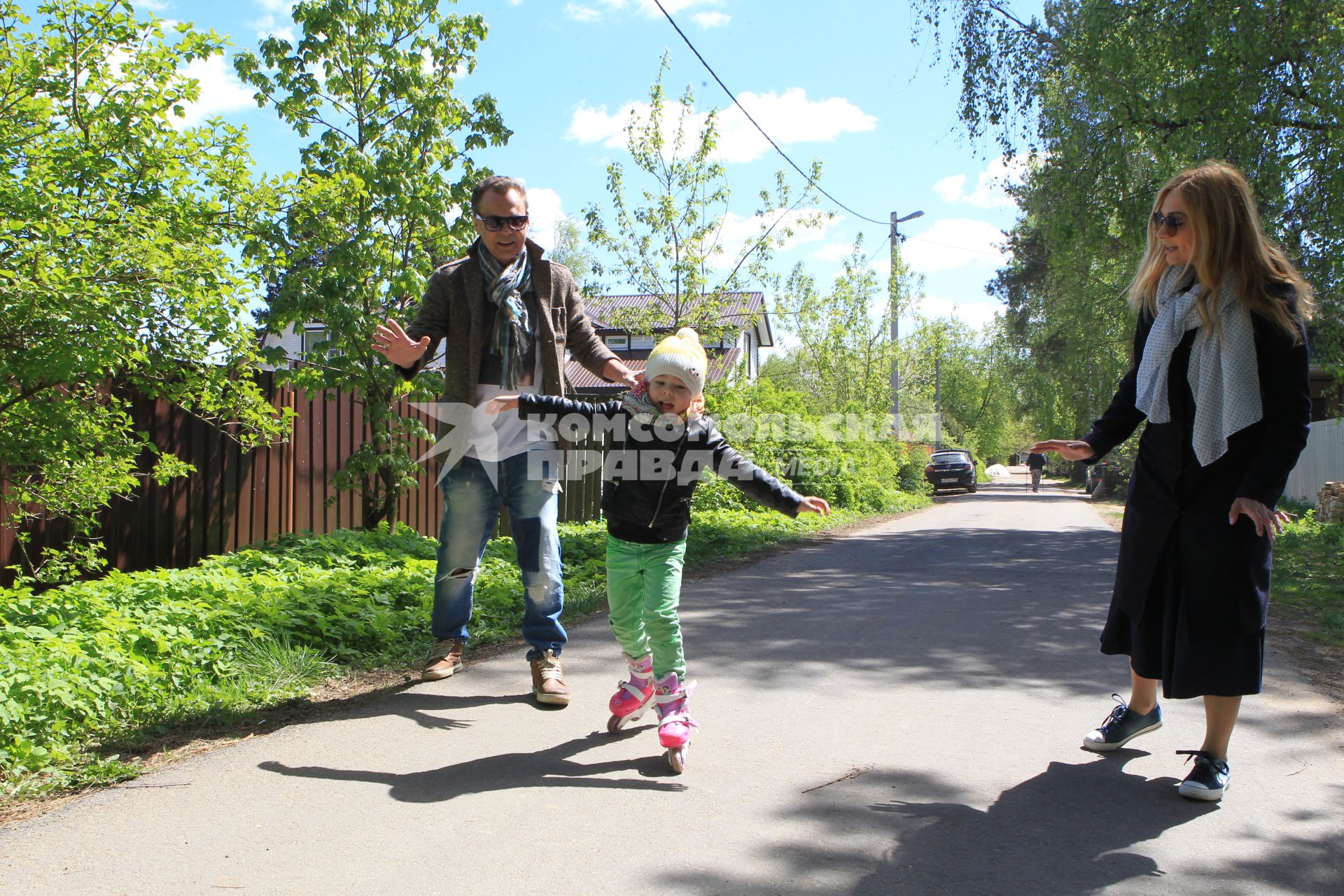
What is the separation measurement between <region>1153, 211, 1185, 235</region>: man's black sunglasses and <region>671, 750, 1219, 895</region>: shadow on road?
1.82 m

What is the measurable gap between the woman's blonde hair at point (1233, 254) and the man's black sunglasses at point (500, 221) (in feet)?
7.98

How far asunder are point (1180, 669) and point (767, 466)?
1445 centimetres

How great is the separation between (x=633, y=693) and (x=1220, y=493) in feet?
6.89

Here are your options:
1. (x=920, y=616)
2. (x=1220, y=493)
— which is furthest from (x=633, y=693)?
(x=920, y=616)

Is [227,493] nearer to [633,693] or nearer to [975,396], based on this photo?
[633,693]

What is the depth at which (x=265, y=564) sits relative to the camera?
23.9 feet

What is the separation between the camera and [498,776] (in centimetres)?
321

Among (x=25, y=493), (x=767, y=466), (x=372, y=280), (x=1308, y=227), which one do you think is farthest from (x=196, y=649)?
(x=767, y=466)

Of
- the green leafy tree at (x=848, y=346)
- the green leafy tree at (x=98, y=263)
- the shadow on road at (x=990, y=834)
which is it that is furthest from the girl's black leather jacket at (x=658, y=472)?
the green leafy tree at (x=848, y=346)

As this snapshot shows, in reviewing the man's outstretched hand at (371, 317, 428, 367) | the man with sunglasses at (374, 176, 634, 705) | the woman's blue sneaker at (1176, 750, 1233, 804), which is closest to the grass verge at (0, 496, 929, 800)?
the man with sunglasses at (374, 176, 634, 705)

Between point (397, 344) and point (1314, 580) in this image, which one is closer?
point (397, 344)

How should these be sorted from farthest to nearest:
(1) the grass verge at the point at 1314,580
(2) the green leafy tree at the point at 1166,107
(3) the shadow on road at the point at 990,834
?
1. (2) the green leafy tree at the point at 1166,107
2. (1) the grass verge at the point at 1314,580
3. (3) the shadow on road at the point at 990,834

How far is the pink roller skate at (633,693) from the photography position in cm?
367

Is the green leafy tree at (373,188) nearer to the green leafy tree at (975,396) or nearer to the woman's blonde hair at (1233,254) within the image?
the woman's blonde hair at (1233,254)
